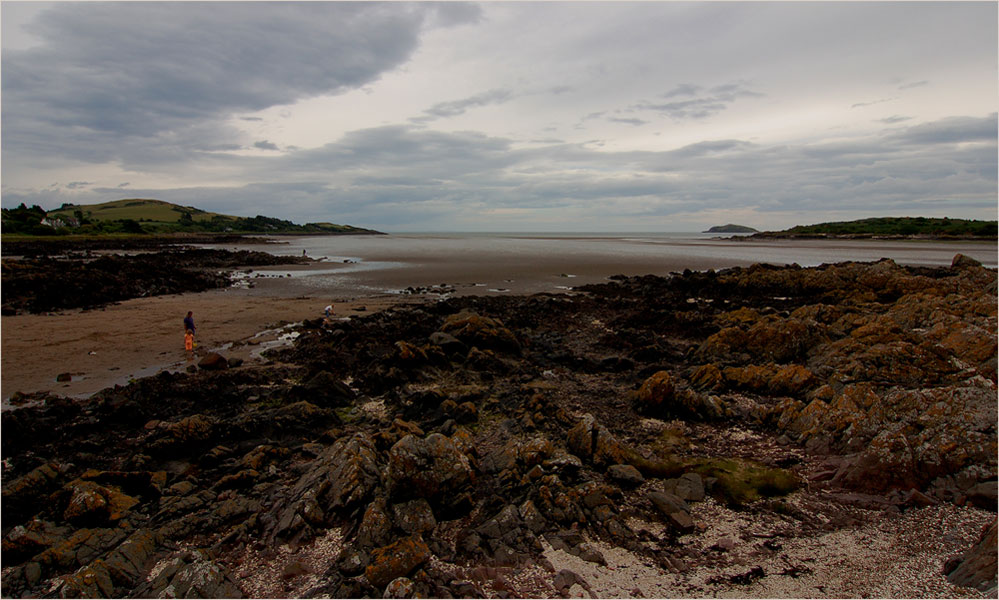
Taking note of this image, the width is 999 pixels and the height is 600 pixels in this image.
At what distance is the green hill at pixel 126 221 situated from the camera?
288 ft

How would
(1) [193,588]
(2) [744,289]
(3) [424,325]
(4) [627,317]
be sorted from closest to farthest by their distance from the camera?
(1) [193,588] → (3) [424,325] → (4) [627,317] → (2) [744,289]

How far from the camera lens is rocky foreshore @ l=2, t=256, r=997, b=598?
17.3 ft

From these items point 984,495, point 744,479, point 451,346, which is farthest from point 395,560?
point 451,346

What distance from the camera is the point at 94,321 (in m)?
20.1

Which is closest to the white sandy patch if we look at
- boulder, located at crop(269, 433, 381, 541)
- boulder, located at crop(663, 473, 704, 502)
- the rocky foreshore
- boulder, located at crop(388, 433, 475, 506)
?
the rocky foreshore

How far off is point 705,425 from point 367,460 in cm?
690

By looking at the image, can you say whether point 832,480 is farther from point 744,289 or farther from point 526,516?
point 744,289

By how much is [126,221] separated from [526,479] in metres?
133

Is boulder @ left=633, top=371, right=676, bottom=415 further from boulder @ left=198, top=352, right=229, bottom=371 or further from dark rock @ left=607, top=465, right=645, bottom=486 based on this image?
boulder @ left=198, top=352, right=229, bottom=371

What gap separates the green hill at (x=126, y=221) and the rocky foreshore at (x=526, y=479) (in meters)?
103

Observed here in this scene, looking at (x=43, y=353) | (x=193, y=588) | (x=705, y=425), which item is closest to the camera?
(x=193, y=588)

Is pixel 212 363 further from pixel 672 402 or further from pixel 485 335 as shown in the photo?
pixel 672 402

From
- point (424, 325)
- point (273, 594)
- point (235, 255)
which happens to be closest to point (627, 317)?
point (424, 325)

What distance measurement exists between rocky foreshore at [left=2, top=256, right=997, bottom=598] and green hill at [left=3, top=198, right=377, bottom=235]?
103398mm
